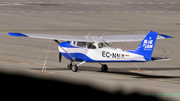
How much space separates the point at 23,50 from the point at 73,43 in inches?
405

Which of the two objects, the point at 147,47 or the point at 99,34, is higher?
the point at 99,34

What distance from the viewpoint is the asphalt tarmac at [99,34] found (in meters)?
16.3

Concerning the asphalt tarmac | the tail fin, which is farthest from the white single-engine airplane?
the asphalt tarmac

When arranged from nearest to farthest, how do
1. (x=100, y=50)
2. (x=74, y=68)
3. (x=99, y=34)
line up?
(x=100, y=50), (x=74, y=68), (x=99, y=34)

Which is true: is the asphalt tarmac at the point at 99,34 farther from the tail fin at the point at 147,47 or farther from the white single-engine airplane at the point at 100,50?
the tail fin at the point at 147,47

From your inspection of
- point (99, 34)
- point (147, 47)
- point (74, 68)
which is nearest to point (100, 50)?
point (74, 68)

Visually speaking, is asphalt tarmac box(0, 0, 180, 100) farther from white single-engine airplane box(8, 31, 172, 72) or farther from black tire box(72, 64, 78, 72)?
white single-engine airplane box(8, 31, 172, 72)

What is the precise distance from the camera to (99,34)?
128 feet

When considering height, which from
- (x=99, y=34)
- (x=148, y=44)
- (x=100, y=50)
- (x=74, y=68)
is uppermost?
(x=99, y=34)

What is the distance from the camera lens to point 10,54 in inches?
1017

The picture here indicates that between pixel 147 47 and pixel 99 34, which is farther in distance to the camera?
pixel 99 34

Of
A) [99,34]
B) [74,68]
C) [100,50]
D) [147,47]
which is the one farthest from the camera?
[99,34]

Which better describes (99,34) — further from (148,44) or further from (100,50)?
(148,44)

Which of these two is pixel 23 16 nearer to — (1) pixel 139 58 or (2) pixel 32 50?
(2) pixel 32 50
